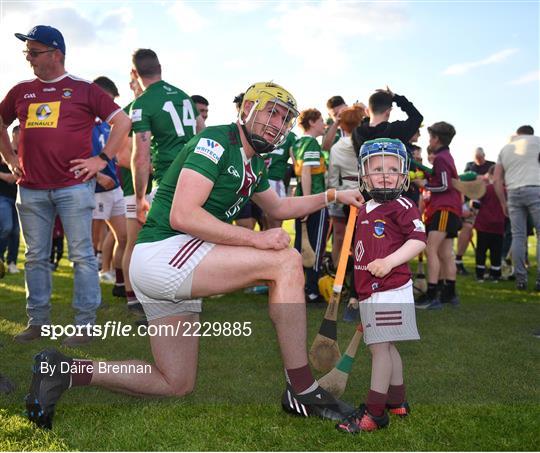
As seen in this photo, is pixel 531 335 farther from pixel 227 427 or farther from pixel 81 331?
pixel 81 331

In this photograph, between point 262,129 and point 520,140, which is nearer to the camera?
point 262,129

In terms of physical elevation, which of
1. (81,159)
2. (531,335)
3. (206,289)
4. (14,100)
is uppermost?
Answer: (14,100)

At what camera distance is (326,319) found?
388 cm

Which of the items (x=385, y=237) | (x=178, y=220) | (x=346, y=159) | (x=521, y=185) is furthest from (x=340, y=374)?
(x=521, y=185)

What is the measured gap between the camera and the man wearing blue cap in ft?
16.9

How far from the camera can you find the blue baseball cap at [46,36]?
5.07 meters

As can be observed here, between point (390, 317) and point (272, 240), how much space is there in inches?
31.5

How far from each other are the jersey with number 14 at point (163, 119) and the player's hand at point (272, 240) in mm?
2607

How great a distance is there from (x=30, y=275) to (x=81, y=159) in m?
1.18

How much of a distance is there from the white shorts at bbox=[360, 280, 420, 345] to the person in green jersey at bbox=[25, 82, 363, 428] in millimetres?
391

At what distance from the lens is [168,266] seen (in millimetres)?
3301

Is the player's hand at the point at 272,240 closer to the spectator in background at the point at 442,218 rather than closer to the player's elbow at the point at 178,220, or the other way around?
the player's elbow at the point at 178,220

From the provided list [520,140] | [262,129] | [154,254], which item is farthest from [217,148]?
[520,140]

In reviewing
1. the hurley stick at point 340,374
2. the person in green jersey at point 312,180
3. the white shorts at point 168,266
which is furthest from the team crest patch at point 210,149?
the person in green jersey at point 312,180
